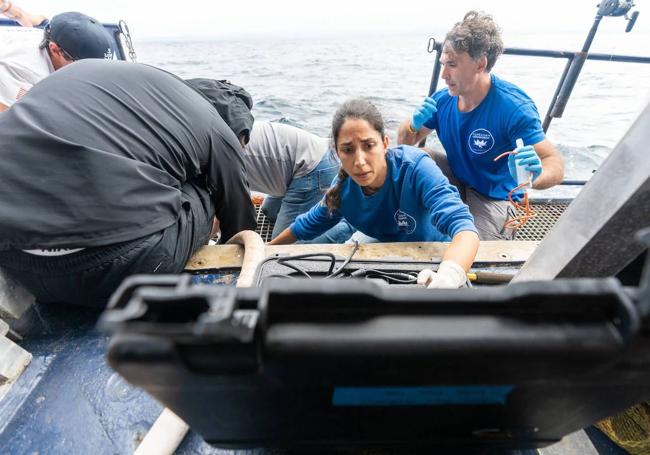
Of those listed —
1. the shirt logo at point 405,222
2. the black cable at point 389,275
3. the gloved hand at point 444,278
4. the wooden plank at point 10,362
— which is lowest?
the wooden plank at point 10,362

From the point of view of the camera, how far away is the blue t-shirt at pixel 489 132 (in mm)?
1889

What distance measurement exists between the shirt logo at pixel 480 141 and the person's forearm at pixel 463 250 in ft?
3.26

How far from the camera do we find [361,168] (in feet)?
4.92

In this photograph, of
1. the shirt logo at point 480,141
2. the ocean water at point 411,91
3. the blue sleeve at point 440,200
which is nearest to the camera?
the blue sleeve at point 440,200

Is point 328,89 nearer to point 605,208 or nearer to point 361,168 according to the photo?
point 361,168

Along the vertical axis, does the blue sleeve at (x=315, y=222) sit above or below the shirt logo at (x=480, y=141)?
below

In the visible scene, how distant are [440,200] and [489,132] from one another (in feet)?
2.89

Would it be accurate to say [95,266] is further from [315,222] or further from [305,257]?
[315,222]

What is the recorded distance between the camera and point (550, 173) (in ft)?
6.05

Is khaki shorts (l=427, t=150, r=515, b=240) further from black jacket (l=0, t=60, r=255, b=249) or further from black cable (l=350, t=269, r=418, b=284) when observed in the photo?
black jacket (l=0, t=60, r=255, b=249)

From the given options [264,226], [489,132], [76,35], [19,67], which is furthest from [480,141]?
[19,67]

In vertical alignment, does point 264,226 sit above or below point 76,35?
below

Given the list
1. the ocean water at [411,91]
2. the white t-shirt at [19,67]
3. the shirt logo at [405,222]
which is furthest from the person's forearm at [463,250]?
the white t-shirt at [19,67]

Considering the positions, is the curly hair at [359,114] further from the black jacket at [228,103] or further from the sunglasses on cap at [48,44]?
the sunglasses on cap at [48,44]
